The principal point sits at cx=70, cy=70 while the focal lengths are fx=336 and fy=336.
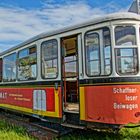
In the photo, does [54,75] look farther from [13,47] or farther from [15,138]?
[13,47]

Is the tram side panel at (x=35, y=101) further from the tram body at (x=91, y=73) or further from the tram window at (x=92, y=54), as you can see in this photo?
the tram window at (x=92, y=54)

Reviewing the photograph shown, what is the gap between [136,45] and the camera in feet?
27.2

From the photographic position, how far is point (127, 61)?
325 inches

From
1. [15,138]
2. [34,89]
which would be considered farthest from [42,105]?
[15,138]

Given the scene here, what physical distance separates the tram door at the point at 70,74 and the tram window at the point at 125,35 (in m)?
1.52

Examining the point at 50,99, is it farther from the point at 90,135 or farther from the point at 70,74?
the point at 90,135

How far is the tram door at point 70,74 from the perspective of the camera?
A: 974 centimetres

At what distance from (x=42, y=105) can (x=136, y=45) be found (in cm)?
383

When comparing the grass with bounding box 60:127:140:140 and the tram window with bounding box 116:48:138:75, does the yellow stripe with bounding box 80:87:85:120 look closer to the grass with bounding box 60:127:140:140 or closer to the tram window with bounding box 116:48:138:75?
the grass with bounding box 60:127:140:140

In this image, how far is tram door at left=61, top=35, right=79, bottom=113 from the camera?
9.74 metres

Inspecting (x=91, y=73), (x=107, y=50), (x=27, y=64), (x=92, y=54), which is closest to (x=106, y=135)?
(x=91, y=73)

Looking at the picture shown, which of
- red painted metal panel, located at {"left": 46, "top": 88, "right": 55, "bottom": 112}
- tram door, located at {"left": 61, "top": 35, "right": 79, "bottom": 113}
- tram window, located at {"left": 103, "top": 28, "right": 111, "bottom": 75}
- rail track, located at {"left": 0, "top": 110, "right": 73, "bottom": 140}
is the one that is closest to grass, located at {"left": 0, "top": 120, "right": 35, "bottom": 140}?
rail track, located at {"left": 0, "top": 110, "right": 73, "bottom": 140}

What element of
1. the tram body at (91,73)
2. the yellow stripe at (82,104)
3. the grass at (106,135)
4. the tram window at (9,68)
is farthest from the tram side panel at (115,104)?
the tram window at (9,68)

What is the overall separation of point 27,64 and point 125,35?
15.3ft
